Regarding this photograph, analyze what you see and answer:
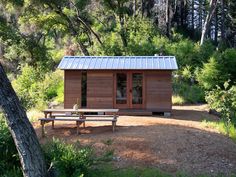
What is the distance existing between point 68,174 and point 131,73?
9444mm

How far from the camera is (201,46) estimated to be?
28.3 metres

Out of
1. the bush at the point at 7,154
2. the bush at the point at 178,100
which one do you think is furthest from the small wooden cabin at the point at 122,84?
the bush at the point at 7,154

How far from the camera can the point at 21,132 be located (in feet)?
24.6

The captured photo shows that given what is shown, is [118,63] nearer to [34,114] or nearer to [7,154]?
[34,114]

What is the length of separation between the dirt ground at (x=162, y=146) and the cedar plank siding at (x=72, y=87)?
3880 mm

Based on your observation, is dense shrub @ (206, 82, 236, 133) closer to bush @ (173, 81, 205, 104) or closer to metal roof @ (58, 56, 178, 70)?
metal roof @ (58, 56, 178, 70)

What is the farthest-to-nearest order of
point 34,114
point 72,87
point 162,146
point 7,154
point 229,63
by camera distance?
point 229,63, point 72,87, point 34,114, point 162,146, point 7,154

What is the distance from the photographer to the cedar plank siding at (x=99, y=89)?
17516mm

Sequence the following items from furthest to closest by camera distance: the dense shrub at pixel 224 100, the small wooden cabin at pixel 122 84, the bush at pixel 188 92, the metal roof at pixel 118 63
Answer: the bush at pixel 188 92 < the small wooden cabin at pixel 122 84 < the metal roof at pixel 118 63 < the dense shrub at pixel 224 100

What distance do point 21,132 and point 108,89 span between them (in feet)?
33.4

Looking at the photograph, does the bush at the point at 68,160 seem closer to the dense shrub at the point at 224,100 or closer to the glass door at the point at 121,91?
the dense shrub at the point at 224,100

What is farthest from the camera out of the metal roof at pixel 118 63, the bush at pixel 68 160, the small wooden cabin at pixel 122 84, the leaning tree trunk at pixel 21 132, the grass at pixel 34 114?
the small wooden cabin at pixel 122 84

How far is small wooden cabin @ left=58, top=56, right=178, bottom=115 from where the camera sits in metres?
17.3

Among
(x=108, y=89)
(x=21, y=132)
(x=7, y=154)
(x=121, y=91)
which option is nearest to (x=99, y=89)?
(x=108, y=89)
